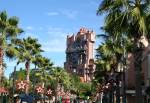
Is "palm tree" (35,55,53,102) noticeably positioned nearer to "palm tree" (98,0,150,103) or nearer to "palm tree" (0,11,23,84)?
"palm tree" (0,11,23,84)

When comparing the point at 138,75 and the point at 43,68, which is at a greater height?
the point at 43,68

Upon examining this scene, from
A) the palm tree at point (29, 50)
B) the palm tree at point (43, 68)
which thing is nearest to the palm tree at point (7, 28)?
the palm tree at point (29, 50)

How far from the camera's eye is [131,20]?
25719 mm

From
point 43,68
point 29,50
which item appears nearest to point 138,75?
point 29,50

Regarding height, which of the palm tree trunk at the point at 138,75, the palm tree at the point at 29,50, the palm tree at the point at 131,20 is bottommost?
the palm tree trunk at the point at 138,75

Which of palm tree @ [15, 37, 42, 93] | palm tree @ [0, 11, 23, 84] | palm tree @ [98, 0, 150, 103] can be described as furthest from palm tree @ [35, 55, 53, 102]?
palm tree @ [98, 0, 150, 103]

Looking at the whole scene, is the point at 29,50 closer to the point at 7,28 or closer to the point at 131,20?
the point at 7,28

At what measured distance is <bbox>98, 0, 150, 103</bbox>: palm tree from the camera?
25.3m

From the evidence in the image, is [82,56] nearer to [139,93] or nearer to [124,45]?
[124,45]

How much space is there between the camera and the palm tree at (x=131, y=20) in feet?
83.1

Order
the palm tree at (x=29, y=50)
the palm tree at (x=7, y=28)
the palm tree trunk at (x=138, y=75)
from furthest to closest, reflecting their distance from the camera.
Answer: the palm tree at (x=29, y=50), the palm tree at (x=7, y=28), the palm tree trunk at (x=138, y=75)

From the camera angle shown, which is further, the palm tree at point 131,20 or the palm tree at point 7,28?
the palm tree at point 7,28

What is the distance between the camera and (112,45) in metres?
44.1

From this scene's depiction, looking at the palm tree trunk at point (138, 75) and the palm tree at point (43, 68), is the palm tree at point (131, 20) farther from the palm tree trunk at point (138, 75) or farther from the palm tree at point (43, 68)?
the palm tree at point (43, 68)
